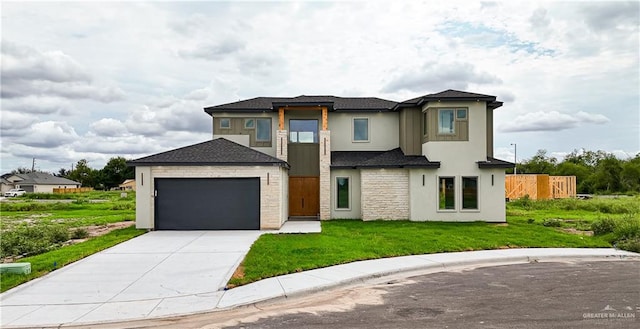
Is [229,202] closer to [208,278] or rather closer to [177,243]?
[177,243]

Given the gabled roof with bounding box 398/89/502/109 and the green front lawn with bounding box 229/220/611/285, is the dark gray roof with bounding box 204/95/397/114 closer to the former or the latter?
the gabled roof with bounding box 398/89/502/109

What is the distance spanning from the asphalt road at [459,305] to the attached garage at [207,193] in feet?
31.8

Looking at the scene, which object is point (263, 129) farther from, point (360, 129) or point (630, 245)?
point (630, 245)

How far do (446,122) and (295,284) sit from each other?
1461cm

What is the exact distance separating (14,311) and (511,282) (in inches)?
375

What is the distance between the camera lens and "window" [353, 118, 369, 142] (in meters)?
25.1

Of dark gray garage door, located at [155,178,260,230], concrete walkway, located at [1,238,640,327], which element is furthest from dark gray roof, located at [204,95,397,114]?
concrete walkway, located at [1,238,640,327]

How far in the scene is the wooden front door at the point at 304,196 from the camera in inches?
963

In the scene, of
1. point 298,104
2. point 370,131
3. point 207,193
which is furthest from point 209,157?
point 370,131

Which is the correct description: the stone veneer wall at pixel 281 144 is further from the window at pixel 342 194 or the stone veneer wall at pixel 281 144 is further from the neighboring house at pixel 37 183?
the neighboring house at pixel 37 183

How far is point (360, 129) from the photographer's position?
82.6 ft

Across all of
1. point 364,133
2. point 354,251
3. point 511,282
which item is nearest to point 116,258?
point 354,251

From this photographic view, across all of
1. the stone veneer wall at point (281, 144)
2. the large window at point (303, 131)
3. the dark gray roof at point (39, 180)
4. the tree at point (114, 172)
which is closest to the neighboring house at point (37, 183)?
the dark gray roof at point (39, 180)

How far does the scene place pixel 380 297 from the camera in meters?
8.86
